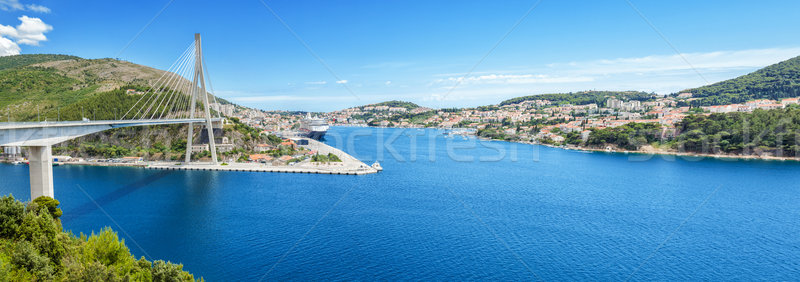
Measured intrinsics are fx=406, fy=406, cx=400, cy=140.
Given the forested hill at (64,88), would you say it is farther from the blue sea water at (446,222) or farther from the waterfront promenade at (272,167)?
the blue sea water at (446,222)

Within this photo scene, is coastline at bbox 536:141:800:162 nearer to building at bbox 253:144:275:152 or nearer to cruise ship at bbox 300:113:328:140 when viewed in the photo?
cruise ship at bbox 300:113:328:140

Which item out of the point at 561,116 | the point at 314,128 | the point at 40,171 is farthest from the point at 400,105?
the point at 40,171

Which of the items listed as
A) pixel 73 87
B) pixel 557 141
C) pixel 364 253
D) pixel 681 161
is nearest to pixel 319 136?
pixel 73 87

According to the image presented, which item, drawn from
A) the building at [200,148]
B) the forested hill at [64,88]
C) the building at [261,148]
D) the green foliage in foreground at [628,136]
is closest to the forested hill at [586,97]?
the green foliage in foreground at [628,136]

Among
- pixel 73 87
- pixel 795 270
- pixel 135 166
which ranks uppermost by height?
pixel 73 87

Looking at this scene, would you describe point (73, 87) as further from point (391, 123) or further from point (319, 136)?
point (391, 123)

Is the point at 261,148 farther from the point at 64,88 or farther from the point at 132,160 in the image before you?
the point at 64,88

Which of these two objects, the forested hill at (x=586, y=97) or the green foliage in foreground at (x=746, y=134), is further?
the forested hill at (x=586, y=97)
